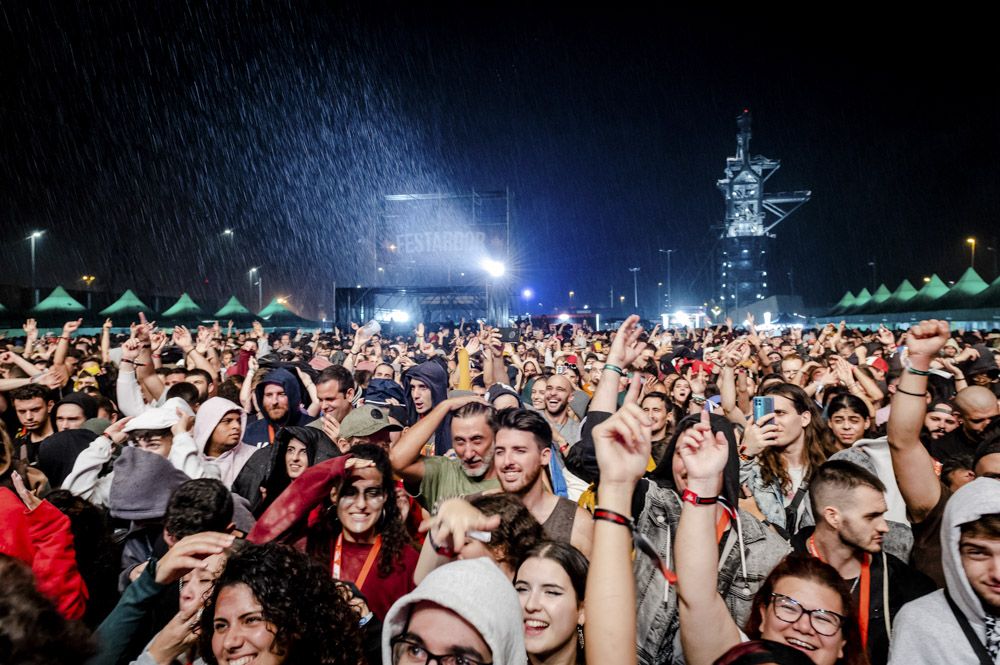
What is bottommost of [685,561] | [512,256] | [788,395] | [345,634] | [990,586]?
[345,634]

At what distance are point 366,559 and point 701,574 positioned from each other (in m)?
1.68

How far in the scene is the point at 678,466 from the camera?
320 cm

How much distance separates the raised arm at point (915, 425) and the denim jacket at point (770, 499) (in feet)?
1.81

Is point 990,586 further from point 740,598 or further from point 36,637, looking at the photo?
point 36,637

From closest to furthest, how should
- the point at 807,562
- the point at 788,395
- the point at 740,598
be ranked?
the point at 807,562 → the point at 740,598 → the point at 788,395

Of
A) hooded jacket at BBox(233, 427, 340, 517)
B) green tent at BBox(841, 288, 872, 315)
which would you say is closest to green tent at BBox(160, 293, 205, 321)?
hooded jacket at BBox(233, 427, 340, 517)

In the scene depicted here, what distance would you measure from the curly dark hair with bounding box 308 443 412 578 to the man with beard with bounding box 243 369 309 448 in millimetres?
2617

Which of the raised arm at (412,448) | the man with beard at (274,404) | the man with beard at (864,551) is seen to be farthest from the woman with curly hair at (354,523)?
the man with beard at (274,404)

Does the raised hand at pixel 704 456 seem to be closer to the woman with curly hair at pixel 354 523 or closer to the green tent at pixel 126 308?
the woman with curly hair at pixel 354 523

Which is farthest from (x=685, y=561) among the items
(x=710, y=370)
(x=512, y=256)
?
(x=512, y=256)

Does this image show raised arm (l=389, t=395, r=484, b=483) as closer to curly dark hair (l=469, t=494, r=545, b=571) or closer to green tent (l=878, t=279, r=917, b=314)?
curly dark hair (l=469, t=494, r=545, b=571)

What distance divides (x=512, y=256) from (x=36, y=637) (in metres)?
30.7

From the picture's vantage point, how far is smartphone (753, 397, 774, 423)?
4.06 metres

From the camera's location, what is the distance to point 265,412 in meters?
5.72
